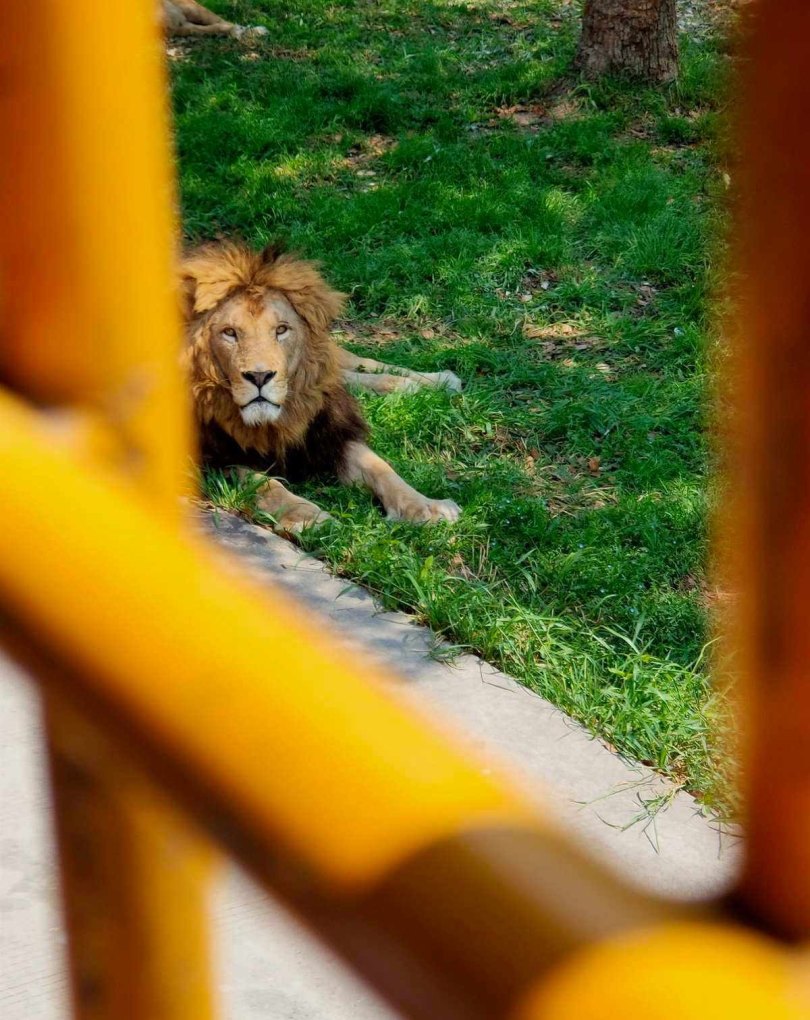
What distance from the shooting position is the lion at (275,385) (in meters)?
4.86

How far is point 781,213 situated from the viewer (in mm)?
417

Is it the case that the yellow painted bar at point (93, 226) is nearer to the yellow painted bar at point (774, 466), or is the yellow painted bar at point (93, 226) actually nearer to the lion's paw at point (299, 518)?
the yellow painted bar at point (774, 466)

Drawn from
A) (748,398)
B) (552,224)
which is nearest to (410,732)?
(748,398)

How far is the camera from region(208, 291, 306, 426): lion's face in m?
4.86

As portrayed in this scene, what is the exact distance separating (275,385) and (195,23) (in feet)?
21.3

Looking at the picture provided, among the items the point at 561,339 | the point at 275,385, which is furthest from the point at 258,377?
the point at 561,339

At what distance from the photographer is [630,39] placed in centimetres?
880

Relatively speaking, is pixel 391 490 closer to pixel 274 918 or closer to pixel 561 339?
pixel 561 339

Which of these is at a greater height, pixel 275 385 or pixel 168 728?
pixel 168 728

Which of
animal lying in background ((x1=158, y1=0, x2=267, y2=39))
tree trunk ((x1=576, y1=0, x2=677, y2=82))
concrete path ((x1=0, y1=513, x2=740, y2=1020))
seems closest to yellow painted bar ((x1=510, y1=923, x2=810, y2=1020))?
concrete path ((x1=0, y1=513, x2=740, y2=1020))

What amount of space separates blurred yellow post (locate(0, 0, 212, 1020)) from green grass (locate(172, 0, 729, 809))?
2591 mm

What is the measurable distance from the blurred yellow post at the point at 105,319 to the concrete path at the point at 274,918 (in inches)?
54.0

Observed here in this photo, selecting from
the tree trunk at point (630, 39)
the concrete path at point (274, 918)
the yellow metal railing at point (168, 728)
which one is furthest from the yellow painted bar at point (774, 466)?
the tree trunk at point (630, 39)

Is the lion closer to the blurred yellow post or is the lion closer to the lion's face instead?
the lion's face
